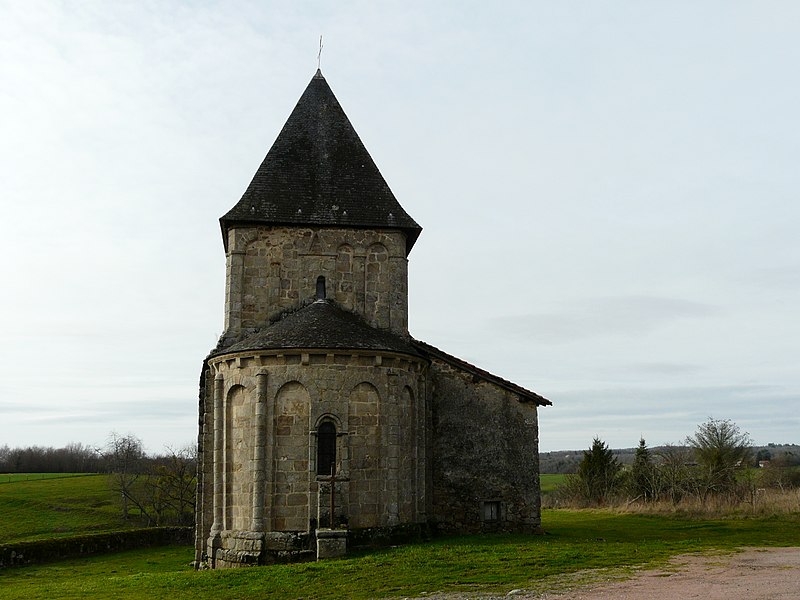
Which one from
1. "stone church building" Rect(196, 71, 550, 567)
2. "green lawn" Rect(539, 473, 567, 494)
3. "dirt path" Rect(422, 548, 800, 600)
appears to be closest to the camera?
"dirt path" Rect(422, 548, 800, 600)

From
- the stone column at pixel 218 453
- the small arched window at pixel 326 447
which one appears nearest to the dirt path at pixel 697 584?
the small arched window at pixel 326 447

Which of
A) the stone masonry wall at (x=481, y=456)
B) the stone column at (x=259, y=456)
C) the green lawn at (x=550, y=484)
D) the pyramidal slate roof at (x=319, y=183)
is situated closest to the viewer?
the stone column at (x=259, y=456)

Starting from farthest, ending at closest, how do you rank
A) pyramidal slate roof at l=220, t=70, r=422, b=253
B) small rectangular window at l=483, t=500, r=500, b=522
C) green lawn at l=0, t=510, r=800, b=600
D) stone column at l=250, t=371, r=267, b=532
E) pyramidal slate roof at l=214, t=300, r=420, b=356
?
pyramidal slate roof at l=220, t=70, r=422, b=253
small rectangular window at l=483, t=500, r=500, b=522
pyramidal slate roof at l=214, t=300, r=420, b=356
stone column at l=250, t=371, r=267, b=532
green lawn at l=0, t=510, r=800, b=600

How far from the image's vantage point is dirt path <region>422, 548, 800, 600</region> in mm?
11039

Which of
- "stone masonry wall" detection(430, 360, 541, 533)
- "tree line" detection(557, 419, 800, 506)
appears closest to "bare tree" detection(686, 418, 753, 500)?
"tree line" detection(557, 419, 800, 506)

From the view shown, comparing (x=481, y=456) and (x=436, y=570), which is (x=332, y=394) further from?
(x=481, y=456)

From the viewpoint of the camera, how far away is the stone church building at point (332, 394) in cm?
1819

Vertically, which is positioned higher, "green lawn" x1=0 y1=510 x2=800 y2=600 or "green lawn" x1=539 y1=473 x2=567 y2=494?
"green lawn" x1=0 y1=510 x2=800 y2=600

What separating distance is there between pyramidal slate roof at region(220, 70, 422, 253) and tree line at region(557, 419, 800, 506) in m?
20.5

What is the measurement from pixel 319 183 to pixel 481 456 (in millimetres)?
9112

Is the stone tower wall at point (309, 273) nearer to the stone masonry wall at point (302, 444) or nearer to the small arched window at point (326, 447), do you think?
the stone masonry wall at point (302, 444)

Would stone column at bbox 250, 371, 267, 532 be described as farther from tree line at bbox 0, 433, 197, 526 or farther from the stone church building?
tree line at bbox 0, 433, 197, 526

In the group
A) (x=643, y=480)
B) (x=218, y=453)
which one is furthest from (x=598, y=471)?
(x=218, y=453)

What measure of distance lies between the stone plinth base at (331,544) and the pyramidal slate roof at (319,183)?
343 inches
